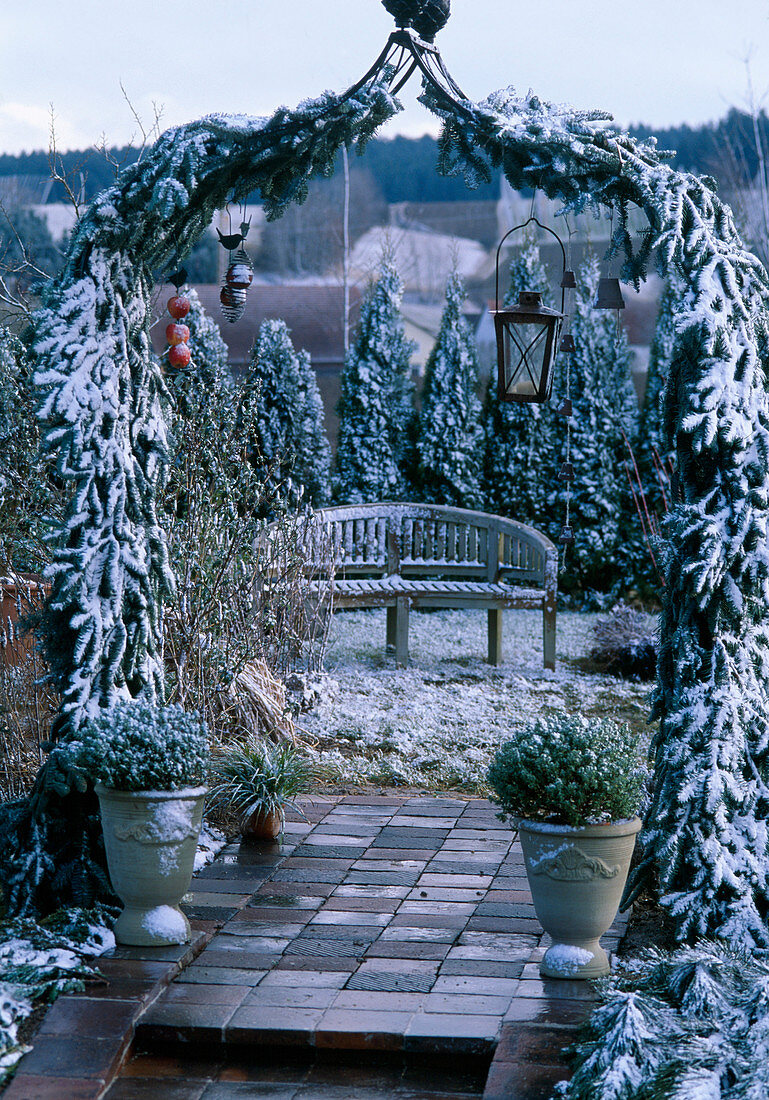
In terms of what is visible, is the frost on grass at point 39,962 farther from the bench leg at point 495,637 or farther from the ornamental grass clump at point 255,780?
the bench leg at point 495,637

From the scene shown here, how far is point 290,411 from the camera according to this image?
10625 mm

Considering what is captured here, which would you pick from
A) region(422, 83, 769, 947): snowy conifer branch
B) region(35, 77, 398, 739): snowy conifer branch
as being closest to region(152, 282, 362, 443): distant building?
region(35, 77, 398, 739): snowy conifer branch

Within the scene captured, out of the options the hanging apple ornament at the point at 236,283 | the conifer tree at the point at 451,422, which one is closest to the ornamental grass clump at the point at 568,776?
the hanging apple ornament at the point at 236,283

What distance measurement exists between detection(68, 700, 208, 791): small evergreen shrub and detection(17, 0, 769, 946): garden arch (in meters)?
0.24

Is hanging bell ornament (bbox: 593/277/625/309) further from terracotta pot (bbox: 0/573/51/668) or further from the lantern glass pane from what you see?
terracotta pot (bbox: 0/573/51/668)

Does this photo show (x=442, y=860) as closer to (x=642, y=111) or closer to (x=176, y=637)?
(x=176, y=637)

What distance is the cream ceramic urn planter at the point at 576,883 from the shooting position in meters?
2.99

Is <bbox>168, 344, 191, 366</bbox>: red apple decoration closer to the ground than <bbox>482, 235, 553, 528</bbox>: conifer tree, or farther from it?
farther from it

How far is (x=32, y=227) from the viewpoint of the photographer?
20.3 meters

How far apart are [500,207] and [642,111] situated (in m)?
6.76

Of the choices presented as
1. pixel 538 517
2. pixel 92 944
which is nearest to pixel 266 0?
pixel 538 517

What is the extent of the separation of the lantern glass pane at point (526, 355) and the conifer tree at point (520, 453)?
20.5 feet

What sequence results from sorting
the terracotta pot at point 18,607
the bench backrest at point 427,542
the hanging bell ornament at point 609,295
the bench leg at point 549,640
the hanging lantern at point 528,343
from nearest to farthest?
the hanging lantern at point 528,343
the terracotta pot at point 18,607
the hanging bell ornament at point 609,295
the bench leg at point 549,640
the bench backrest at point 427,542

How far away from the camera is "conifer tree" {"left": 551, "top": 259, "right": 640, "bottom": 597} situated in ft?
34.6
